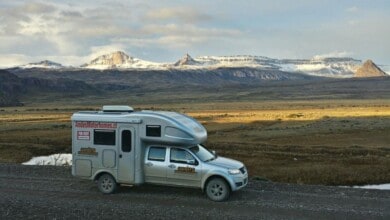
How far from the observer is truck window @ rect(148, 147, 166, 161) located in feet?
64.2

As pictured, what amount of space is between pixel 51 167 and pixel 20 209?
10.2 m

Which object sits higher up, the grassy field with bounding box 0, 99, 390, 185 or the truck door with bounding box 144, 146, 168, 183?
the truck door with bounding box 144, 146, 168, 183

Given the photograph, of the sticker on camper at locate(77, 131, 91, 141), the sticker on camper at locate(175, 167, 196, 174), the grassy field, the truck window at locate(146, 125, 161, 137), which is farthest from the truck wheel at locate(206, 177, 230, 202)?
the grassy field

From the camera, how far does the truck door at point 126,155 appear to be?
19609 mm

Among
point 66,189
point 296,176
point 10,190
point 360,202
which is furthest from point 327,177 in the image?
point 10,190

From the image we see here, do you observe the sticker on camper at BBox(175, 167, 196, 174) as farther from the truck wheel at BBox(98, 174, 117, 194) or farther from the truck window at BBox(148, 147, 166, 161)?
the truck wheel at BBox(98, 174, 117, 194)

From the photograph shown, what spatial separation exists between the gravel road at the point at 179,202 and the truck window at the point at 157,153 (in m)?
1.47

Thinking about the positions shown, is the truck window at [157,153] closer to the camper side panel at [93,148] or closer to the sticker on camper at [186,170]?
the sticker on camper at [186,170]

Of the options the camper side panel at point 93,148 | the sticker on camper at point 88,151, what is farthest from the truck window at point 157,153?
the sticker on camper at point 88,151

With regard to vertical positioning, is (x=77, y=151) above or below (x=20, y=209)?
above

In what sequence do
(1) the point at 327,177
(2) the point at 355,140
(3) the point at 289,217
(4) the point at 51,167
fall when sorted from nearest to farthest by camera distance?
(3) the point at 289,217 → (4) the point at 51,167 → (1) the point at 327,177 → (2) the point at 355,140

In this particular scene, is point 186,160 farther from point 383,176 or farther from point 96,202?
point 383,176

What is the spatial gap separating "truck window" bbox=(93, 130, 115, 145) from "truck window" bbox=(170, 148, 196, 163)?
2.45 meters

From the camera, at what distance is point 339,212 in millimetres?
17281
